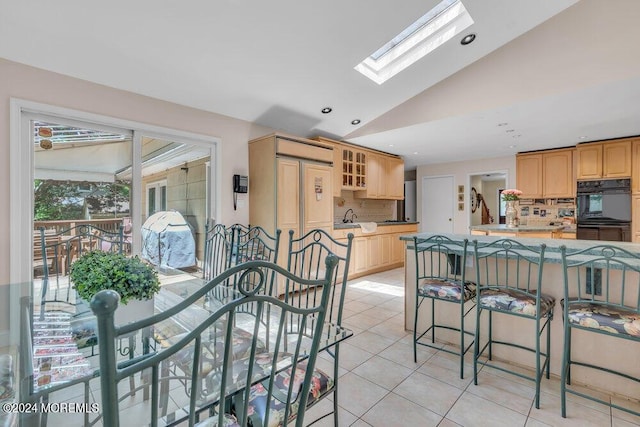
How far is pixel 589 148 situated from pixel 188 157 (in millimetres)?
6038

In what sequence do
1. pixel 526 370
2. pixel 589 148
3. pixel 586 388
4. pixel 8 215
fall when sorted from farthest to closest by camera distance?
pixel 589 148
pixel 8 215
pixel 526 370
pixel 586 388

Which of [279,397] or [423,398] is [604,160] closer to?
[423,398]

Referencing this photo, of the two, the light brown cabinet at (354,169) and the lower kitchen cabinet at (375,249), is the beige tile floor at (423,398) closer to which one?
the lower kitchen cabinet at (375,249)

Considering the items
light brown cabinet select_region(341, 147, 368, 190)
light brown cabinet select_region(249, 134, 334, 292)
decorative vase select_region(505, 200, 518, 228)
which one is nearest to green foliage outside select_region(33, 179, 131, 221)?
light brown cabinet select_region(249, 134, 334, 292)

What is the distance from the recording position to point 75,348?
47.6 inches

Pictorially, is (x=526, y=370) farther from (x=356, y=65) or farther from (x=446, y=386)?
(x=356, y=65)

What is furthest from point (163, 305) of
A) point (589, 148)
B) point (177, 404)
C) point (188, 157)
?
point (589, 148)

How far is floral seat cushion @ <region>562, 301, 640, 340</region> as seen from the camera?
1516mm

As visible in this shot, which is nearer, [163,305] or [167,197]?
[163,305]

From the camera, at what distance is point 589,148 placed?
473 cm

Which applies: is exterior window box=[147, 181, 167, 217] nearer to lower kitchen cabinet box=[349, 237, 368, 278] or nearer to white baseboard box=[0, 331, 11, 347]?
white baseboard box=[0, 331, 11, 347]

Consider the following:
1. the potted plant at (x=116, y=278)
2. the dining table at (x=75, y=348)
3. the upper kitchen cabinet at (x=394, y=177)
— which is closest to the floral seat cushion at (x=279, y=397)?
the dining table at (x=75, y=348)

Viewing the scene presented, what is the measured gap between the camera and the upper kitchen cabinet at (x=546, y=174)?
5152 mm

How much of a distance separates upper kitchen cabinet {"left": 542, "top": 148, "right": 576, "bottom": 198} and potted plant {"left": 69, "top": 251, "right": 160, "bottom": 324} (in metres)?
6.39
